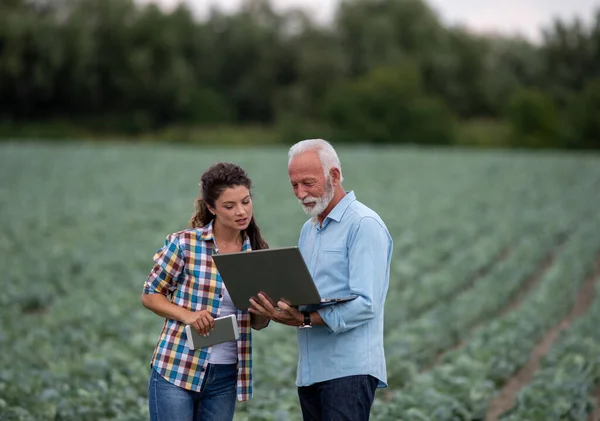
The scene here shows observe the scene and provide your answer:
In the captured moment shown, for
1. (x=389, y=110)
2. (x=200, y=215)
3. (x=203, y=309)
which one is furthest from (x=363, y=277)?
(x=389, y=110)

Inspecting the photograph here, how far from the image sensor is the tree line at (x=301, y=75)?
62031 mm

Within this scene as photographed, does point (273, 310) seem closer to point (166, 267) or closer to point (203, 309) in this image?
point (203, 309)

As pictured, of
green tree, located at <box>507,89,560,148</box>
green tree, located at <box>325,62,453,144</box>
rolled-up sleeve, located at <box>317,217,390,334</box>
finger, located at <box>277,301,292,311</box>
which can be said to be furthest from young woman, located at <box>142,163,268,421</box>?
green tree, located at <box>507,89,560,148</box>

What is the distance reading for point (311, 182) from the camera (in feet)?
11.4

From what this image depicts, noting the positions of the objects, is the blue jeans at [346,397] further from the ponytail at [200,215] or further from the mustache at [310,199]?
the ponytail at [200,215]

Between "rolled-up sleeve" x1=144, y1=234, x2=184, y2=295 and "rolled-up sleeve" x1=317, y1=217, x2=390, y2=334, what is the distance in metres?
0.65

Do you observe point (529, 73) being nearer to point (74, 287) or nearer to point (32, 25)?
point (32, 25)

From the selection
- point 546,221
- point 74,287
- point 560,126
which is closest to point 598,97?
point 560,126

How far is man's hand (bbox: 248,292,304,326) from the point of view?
3361mm

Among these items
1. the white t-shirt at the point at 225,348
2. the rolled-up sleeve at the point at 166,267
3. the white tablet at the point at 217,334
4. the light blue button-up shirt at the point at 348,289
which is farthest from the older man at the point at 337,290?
the rolled-up sleeve at the point at 166,267

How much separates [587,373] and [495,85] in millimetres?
67211

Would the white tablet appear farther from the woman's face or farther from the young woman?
the woman's face

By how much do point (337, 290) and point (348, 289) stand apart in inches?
1.8

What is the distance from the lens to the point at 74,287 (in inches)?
446
